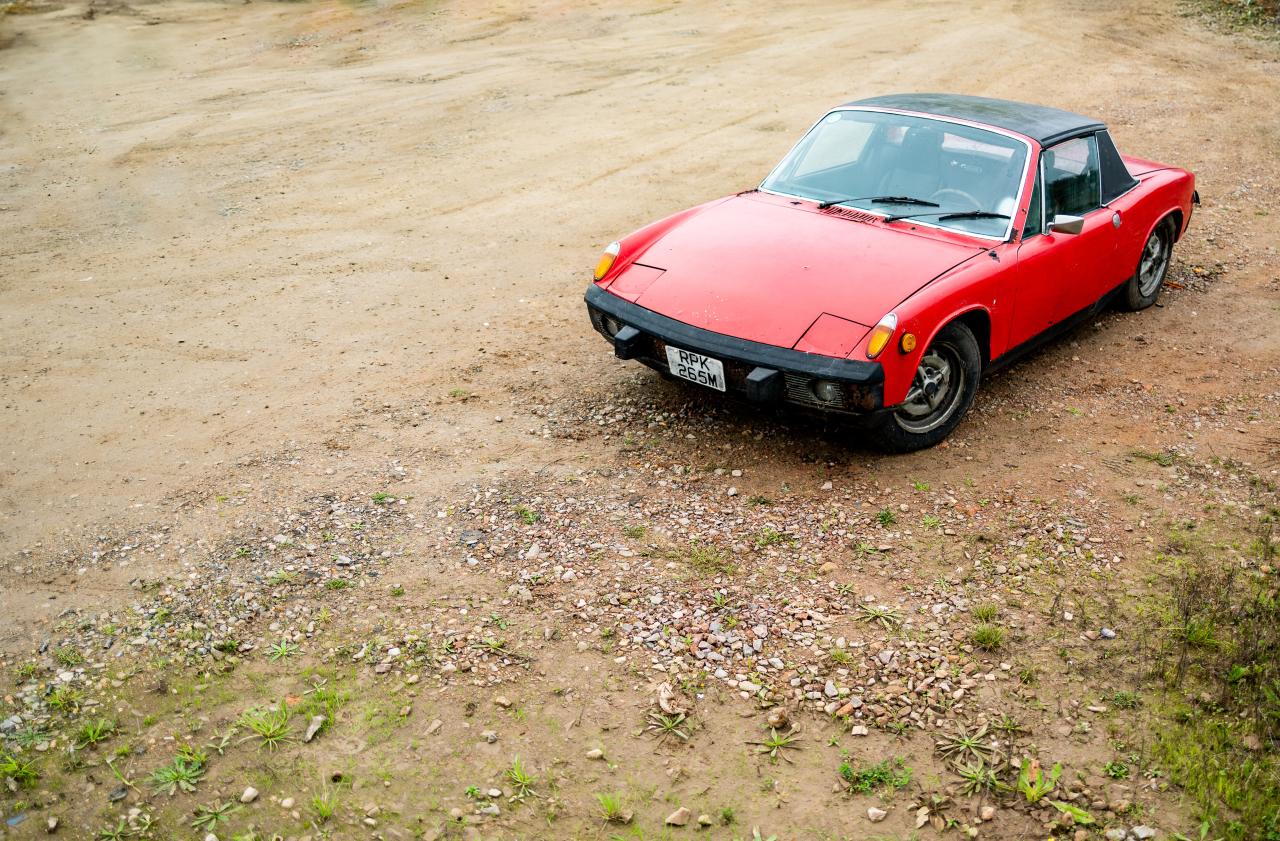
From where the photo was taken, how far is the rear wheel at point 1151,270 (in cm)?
691

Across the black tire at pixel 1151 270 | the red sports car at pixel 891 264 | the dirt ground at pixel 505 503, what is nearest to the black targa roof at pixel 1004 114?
the red sports car at pixel 891 264

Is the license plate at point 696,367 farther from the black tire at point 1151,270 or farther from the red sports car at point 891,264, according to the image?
the black tire at point 1151,270

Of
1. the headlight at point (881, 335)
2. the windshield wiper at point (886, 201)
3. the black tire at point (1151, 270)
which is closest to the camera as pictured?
the headlight at point (881, 335)

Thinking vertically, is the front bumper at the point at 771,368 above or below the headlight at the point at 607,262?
below

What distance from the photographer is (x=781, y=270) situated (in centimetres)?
507

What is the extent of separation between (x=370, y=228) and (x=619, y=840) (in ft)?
22.3

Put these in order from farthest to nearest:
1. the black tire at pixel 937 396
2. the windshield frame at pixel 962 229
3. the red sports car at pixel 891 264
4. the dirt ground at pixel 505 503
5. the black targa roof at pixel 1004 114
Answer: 1. the black targa roof at pixel 1004 114
2. the windshield frame at pixel 962 229
3. the black tire at pixel 937 396
4. the red sports car at pixel 891 264
5. the dirt ground at pixel 505 503

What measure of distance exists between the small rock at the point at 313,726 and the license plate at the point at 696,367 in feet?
7.61

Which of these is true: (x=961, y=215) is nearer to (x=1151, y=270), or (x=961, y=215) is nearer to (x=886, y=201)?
(x=886, y=201)

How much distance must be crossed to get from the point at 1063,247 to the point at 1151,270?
6.13ft

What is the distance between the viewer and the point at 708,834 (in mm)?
3178

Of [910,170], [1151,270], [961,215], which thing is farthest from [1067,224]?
[1151,270]

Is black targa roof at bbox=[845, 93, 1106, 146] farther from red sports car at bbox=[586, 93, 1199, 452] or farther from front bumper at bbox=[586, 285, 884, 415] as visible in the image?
front bumper at bbox=[586, 285, 884, 415]

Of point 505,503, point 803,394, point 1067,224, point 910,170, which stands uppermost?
point 910,170
